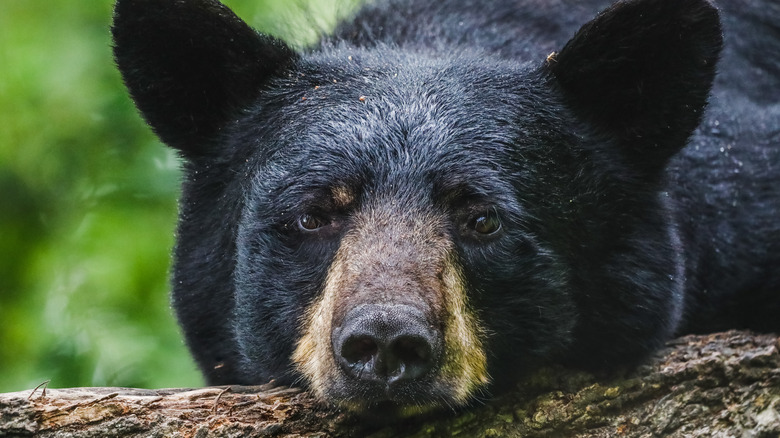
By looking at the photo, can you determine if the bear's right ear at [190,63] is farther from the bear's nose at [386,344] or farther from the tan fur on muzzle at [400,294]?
the bear's nose at [386,344]

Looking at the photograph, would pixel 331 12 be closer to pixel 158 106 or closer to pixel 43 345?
pixel 158 106

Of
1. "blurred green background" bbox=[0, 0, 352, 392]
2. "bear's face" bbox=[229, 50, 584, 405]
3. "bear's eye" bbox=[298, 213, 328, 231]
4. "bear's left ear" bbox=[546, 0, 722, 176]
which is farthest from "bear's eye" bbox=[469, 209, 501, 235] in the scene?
"blurred green background" bbox=[0, 0, 352, 392]

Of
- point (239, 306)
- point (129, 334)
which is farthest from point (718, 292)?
point (129, 334)

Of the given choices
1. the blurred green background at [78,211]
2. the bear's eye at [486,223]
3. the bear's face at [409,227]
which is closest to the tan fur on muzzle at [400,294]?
the bear's face at [409,227]

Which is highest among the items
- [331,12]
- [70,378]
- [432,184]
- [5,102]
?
[5,102]

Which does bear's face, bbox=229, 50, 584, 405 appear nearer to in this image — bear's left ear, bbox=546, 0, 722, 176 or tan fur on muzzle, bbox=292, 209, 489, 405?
tan fur on muzzle, bbox=292, 209, 489, 405

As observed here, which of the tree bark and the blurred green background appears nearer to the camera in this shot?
the tree bark
